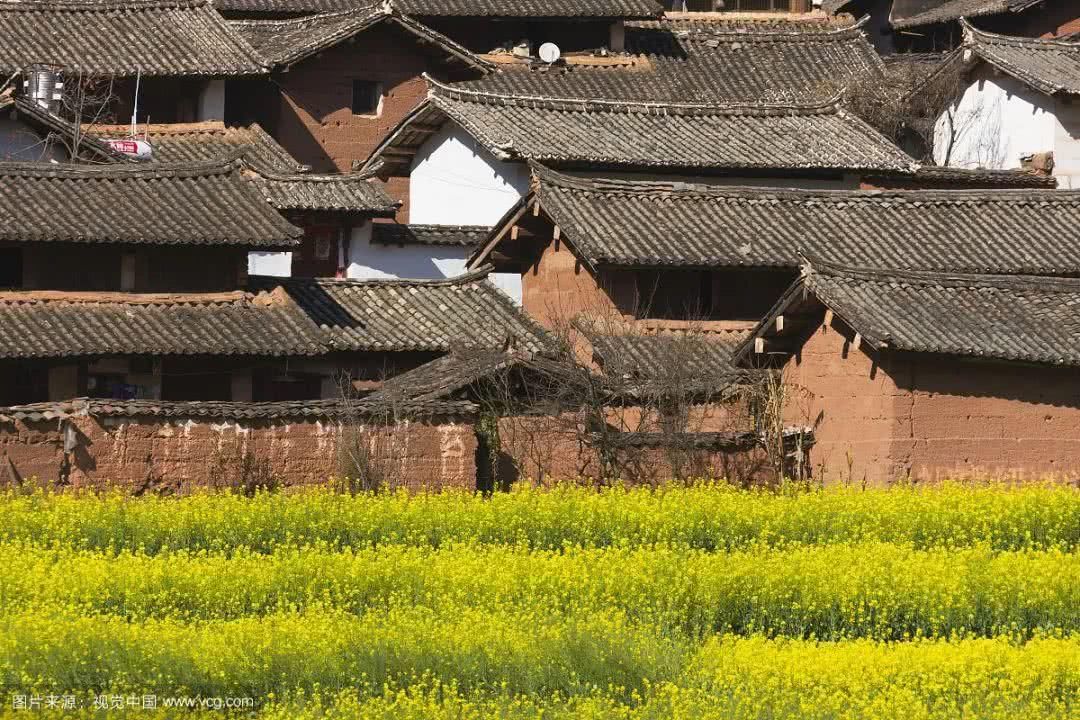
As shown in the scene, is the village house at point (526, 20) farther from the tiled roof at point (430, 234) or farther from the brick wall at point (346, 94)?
the tiled roof at point (430, 234)

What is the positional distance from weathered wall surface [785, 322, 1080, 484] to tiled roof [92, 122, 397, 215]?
11408 mm

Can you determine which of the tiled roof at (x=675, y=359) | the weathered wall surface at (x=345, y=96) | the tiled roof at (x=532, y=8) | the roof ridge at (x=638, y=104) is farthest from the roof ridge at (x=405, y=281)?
the tiled roof at (x=532, y=8)

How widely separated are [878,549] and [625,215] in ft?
39.5

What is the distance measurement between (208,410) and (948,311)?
937cm

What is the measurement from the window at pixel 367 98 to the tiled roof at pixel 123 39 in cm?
303

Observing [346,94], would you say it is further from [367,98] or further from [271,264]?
[271,264]

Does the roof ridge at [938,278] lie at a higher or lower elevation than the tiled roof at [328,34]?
lower

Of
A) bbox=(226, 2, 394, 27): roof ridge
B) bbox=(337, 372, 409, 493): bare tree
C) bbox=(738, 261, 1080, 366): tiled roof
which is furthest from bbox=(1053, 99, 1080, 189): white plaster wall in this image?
bbox=(337, 372, 409, 493): bare tree

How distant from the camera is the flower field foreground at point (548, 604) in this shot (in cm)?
1566

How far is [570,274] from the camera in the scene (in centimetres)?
3281

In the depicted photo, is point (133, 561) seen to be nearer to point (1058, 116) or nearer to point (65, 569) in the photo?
point (65, 569)

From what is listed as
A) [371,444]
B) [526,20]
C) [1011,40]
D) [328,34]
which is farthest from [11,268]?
[1011,40]

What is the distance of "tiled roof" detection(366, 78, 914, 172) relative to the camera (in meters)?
36.6

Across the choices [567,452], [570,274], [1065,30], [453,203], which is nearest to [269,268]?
[453,203]
